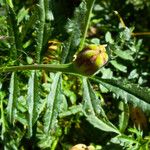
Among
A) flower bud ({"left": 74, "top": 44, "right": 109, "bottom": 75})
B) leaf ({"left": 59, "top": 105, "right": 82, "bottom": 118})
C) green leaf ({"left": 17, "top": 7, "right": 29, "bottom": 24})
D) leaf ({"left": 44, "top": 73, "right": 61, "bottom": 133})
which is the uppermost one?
green leaf ({"left": 17, "top": 7, "right": 29, "bottom": 24})

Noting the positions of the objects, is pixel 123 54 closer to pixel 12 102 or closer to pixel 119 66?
pixel 119 66

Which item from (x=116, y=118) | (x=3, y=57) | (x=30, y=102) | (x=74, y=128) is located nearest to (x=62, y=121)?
(x=74, y=128)

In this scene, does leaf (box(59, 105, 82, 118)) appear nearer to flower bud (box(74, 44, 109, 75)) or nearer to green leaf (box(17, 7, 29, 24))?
green leaf (box(17, 7, 29, 24))

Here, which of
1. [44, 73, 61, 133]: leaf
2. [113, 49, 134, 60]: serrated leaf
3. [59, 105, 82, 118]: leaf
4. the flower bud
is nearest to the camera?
the flower bud

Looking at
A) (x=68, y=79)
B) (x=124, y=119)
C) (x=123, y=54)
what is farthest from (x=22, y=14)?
(x=124, y=119)

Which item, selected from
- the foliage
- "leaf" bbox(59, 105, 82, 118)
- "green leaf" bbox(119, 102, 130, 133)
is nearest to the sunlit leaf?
the foliage

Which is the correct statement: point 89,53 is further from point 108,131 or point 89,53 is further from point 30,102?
point 108,131
